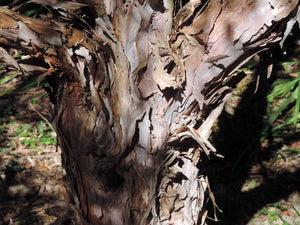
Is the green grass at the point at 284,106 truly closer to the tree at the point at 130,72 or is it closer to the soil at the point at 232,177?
the soil at the point at 232,177

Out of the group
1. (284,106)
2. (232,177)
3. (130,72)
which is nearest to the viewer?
(130,72)

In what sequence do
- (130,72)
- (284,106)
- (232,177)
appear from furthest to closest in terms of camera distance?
1. (284,106)
2. (232,177)
3. (130,72)

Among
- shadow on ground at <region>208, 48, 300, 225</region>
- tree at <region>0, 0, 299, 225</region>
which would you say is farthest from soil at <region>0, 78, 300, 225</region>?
tree at <region>0, 0, 299, 225</region>

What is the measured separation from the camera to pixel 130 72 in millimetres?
1571

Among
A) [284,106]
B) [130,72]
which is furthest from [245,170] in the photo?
[130,72]

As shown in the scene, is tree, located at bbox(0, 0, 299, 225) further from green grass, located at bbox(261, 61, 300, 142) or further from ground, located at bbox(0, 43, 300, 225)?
green grass, located at bbox(261, 61, 300, 142)

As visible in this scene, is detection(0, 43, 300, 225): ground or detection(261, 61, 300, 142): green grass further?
detection(261, 61, 300, 142): green grass

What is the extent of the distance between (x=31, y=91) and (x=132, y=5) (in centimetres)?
→ 297

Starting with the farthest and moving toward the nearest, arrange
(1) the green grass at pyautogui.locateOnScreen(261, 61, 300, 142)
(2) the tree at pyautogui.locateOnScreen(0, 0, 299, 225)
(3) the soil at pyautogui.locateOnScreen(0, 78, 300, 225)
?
(1) the green grass at pyautogui.locateOnScreen(261, 61, 300, 142) < (3) the soil at pyautogui.locateOnScreen(0, 78, 300, 225) < (2) the tree at pyautogui.locateOnScreen(0, 0, 299, 225)

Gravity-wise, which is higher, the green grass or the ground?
the green grass

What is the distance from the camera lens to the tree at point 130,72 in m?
1.51

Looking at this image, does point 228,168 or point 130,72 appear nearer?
point 130,72

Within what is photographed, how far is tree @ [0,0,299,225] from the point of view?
1.51 meters

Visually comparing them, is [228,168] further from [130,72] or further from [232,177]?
[130,72]
